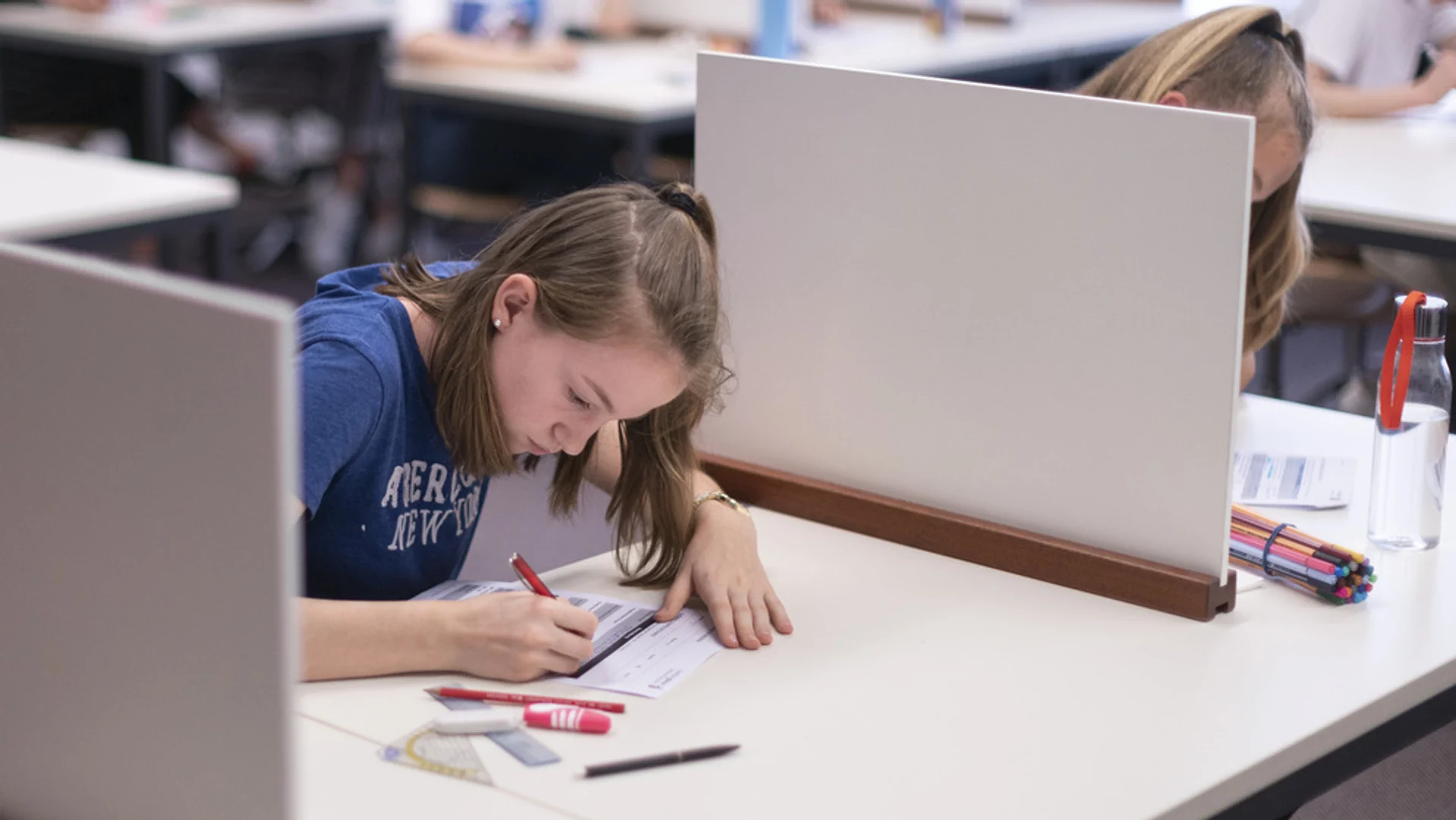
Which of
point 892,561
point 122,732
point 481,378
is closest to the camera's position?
point 122,732

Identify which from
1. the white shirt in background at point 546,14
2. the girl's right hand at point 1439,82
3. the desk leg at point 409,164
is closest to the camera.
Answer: the girl's right hand at point 1439,82

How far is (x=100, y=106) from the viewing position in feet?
14.3

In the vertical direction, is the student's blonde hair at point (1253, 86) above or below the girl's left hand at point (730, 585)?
above

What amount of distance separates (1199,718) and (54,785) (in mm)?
781

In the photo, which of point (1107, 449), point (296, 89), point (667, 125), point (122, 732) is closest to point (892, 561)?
point (1107, 449)

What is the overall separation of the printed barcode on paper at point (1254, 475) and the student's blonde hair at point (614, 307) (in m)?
0.56

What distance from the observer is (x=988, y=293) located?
1.43 meters

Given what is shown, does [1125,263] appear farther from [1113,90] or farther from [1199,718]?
[1113,90]

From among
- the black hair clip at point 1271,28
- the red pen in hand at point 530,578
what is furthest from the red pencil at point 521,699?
the black hair clip at point 1271,28

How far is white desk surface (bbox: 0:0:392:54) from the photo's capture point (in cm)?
393

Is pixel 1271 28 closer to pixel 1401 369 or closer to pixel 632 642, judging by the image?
pixel 1401 369

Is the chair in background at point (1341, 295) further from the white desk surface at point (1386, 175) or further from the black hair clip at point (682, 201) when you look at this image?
the black hair clip at point (682, 201)

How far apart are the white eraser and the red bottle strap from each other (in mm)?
872

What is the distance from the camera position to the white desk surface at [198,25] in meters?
3.93
